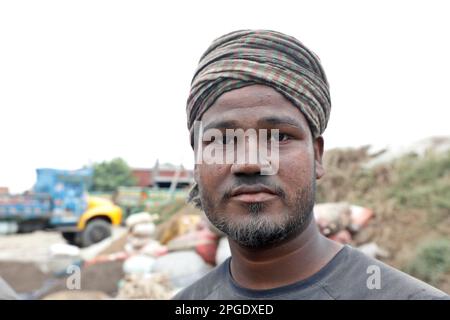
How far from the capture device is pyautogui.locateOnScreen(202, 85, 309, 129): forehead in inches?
57.6

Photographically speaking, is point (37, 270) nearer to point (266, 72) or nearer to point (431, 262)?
point (431, 262)

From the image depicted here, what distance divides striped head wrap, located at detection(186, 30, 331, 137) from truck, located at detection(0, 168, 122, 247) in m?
8.67

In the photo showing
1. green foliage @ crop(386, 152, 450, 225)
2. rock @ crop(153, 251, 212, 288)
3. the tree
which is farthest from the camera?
the tree

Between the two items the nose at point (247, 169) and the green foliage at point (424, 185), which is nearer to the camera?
the nose at point (247, 169)

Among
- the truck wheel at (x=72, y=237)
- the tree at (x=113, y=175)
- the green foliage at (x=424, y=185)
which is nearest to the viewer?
the green foliage at (x=424, y=185)

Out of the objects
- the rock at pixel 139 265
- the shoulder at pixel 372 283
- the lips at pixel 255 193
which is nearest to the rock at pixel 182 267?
the rock at pixel 139 265

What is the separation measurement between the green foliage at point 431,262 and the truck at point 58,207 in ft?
20.7

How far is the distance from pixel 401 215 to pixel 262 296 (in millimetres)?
6246

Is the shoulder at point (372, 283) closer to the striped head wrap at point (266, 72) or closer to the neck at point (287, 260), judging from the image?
the neck at point (287, 260)

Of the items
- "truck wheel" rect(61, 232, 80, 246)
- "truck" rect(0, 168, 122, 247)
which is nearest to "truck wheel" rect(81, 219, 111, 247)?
"truck" rect(0, 168, 122, 247)

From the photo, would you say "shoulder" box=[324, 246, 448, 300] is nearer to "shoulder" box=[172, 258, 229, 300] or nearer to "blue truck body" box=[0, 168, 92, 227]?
"shoulder" box=[172, 258, 229, 300]

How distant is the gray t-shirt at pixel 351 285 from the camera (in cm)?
142
